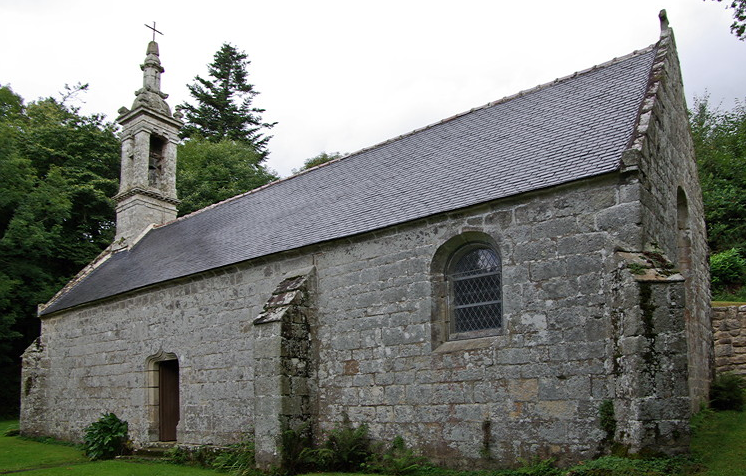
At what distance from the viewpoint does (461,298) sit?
9.25 meters

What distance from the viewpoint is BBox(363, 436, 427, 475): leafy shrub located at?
8.51m

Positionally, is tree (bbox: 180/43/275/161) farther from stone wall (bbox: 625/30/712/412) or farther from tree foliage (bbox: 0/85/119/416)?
stone wall (bbox: 625/30/712/412)

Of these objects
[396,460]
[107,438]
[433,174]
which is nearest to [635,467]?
[396,460]

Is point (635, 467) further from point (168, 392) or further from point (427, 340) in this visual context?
point (168, 392)

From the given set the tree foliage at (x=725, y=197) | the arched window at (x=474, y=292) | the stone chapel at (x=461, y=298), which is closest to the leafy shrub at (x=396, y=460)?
the stone chapel at (x=461, y=298)

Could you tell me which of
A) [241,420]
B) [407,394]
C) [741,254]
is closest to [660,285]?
[407,394]

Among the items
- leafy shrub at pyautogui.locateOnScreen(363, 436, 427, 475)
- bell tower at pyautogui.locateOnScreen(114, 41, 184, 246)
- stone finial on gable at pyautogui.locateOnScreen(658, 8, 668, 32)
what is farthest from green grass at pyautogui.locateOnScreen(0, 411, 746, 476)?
bell tower at pyautogui.locateOnScreen(114, 41, 184, 246)

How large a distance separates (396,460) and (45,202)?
18777mm

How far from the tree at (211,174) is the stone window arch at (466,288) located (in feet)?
72.6

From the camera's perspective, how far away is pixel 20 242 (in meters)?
20.0

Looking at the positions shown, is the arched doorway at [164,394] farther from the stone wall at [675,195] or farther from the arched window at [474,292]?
the stone wall at [675,195]

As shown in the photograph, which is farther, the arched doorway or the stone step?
the arched doorway

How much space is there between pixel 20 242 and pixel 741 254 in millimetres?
23675

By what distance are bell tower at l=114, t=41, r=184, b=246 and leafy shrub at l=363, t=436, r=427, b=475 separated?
13291 mm
